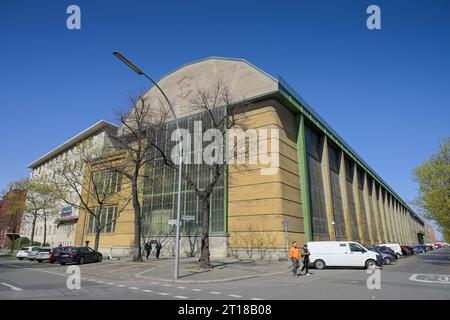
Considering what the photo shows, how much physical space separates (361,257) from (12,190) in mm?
52351

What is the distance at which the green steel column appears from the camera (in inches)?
1168

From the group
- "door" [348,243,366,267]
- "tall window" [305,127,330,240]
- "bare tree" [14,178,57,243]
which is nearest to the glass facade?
"tall window" [305,127,330,240]

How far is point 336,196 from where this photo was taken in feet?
135

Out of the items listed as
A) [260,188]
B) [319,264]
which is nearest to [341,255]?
[319,264]

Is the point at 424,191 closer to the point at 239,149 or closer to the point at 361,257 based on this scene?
the point at 361,257

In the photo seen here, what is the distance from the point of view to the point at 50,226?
58062 millimetres

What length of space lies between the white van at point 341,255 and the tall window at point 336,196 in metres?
17.6

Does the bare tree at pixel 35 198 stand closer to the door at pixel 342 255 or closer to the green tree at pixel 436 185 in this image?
the door at pixel 342 255

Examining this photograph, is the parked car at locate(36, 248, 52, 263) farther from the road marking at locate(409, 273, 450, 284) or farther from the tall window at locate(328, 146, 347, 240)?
the tall window at locate(328, 146, 347, 240)

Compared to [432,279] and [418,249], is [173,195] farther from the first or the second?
[418,249]

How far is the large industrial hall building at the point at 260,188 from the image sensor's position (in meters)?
26.8

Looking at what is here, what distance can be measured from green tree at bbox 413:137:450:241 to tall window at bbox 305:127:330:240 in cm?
945

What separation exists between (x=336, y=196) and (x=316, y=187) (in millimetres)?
7752
